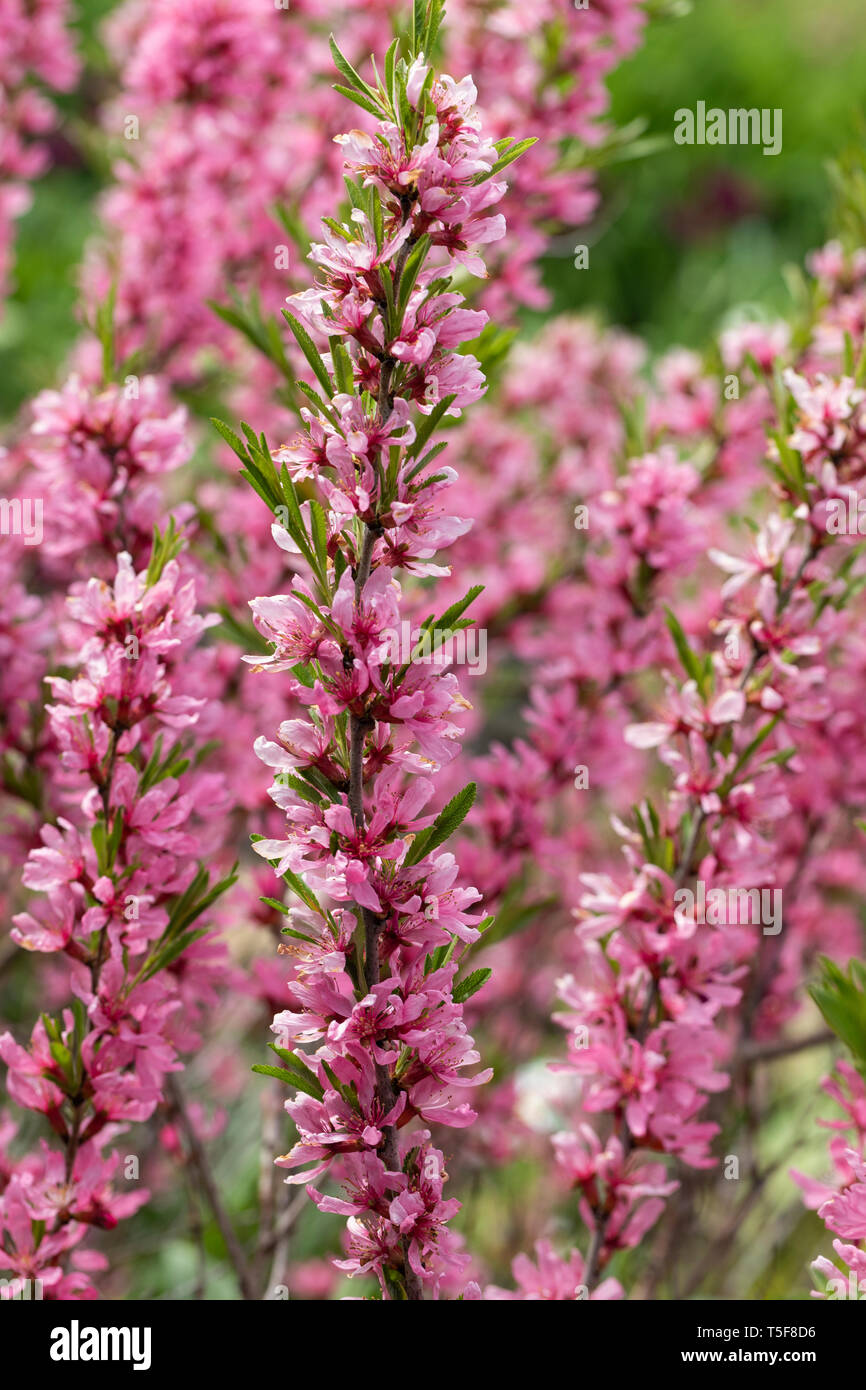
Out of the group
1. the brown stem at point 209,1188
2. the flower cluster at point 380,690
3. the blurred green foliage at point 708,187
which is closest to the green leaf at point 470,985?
the flower cluster at point 380,690

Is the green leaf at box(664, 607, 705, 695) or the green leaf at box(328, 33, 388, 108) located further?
the green leaf at box(664, 607, 705, 695)

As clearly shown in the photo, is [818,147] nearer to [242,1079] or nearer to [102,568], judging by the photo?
[242,1079]

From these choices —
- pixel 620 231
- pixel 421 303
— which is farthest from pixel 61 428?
pixel 620 231

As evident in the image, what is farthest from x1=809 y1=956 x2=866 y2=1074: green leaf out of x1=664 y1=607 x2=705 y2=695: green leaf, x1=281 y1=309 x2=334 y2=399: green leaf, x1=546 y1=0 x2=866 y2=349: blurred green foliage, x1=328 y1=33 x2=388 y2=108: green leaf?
x1=546 y1=0 x2=866 y2=349: blurred green foliage

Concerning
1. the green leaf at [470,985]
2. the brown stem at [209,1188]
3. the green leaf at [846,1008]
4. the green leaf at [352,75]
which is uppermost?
the green leaf at [352,75]

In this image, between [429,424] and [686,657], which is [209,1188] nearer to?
[686,657]

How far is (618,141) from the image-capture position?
5.56ft

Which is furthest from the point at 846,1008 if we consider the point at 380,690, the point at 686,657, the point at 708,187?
the point at 708,187

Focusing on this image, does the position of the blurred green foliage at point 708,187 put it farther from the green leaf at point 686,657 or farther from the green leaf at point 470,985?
the green leaf at point 470,985

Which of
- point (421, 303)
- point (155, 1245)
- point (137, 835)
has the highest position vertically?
point (421, 303)

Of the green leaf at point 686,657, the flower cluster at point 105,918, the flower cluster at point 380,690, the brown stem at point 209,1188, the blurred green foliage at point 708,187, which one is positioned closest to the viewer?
the flower cluster at point 380,690

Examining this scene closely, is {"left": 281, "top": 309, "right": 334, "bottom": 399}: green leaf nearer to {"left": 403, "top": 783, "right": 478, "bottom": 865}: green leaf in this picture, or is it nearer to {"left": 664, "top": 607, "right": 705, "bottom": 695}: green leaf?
{"left": 403, "top": 783, "right": 478, "bottom": 865}: green leaf

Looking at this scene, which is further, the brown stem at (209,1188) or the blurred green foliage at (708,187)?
the blurred green foliage at (708,187)
